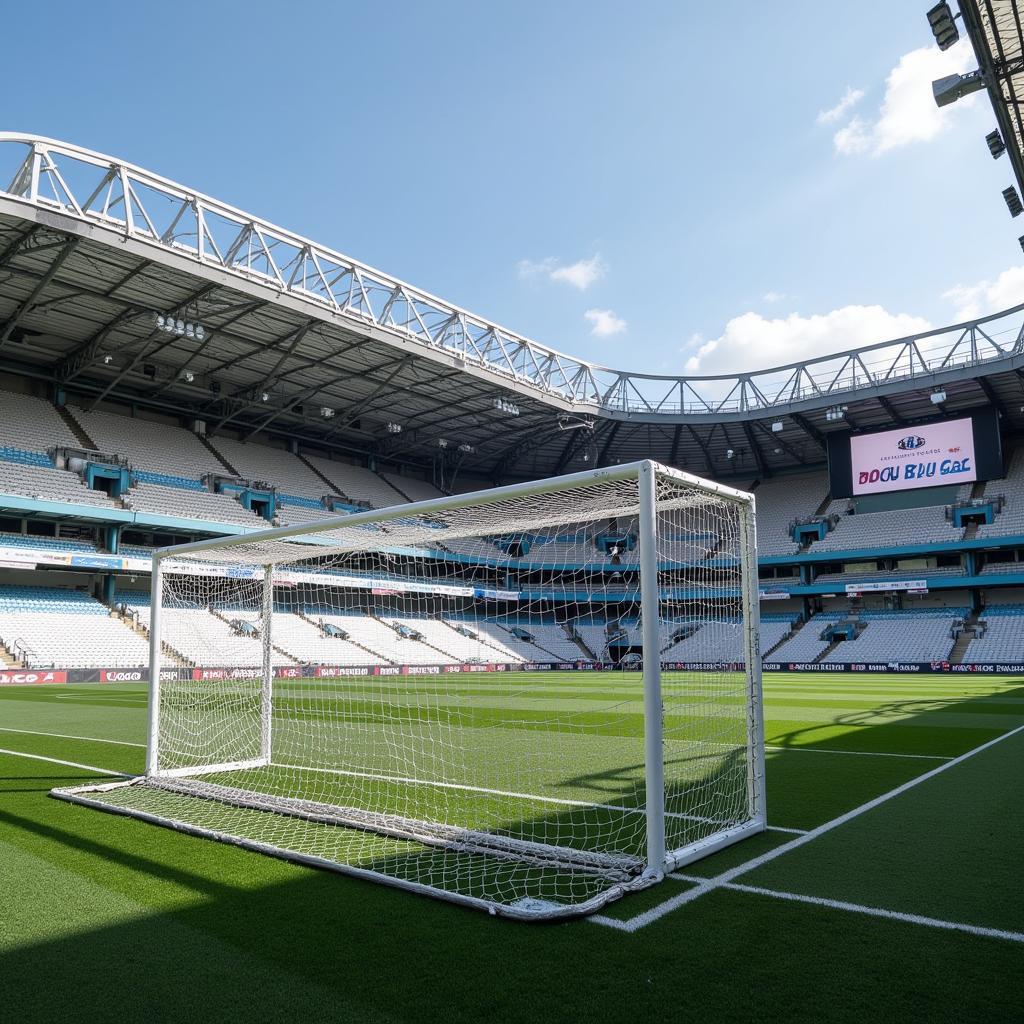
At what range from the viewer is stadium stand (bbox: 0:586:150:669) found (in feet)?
85.9

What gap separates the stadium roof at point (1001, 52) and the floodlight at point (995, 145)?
87 cm

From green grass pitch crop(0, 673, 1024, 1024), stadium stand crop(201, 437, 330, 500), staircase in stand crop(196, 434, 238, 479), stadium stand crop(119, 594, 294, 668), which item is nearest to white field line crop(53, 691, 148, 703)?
stadium stand crop(119, 594, 294, 668)

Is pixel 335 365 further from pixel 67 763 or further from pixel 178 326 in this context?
pixel 67 763

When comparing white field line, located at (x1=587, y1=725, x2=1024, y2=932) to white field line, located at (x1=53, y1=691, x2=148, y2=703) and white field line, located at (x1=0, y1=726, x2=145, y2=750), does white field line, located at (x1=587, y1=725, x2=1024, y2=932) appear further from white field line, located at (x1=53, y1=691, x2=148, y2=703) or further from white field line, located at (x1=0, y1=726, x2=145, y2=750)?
white field line, located at (x1=53, y1=691, x2=148, y2=703)

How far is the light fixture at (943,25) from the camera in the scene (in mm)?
10938

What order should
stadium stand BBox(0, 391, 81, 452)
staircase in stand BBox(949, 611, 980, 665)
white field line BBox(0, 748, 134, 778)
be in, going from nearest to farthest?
1. white field line BBox(0, 748, 134, 778)
2. stadium stand BBox(0, 391, 81, 452)
3. staircase in stand BBox(949, 611, 980, 665)

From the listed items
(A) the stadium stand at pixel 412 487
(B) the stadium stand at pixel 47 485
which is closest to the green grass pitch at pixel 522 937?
(B) the stadium stand at pixel 47 485

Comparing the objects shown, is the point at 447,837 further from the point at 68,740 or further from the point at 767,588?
the point at 767,588

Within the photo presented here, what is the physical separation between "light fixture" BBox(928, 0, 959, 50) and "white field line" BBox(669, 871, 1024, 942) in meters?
11.6

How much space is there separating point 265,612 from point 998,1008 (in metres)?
8.22

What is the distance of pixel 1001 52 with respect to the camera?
10.8 meters

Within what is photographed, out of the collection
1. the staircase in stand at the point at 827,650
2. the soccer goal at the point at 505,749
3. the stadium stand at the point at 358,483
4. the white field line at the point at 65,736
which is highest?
the stadium stand at the point at 358,483

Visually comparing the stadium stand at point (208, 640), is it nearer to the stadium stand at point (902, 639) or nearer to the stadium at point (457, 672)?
the stadium at point (457, 672)

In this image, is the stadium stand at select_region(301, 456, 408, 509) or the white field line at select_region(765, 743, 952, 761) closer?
the white field line at select_region(765, 743, 952, 761)
